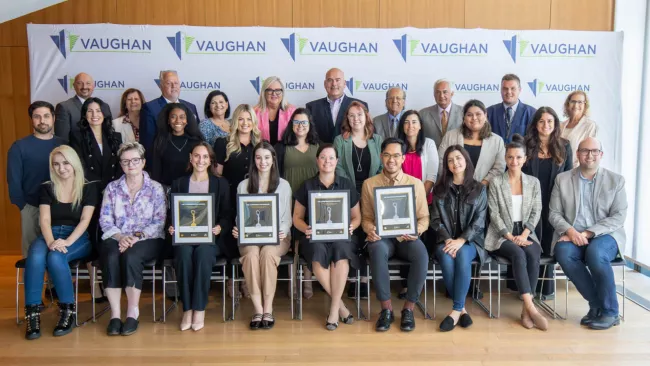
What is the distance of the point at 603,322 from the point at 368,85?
3305 millimetres

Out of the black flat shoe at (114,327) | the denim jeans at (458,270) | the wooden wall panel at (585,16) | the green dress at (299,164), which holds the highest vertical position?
the wooden wall panel at (585,16)

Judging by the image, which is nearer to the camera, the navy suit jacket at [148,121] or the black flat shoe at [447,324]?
the black flat shoe at [447,324]

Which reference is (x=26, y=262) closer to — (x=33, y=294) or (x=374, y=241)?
(x=33, y=294)

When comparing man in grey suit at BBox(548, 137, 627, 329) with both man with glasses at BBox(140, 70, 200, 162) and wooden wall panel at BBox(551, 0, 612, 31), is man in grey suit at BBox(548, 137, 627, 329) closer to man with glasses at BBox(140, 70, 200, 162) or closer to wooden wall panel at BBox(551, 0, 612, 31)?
wooden wall panel at BBox(551, 0, 612, 31)

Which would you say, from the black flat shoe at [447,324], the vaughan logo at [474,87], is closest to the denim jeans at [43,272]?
the black flat shoe at [447,324]

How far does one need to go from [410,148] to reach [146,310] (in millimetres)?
2721

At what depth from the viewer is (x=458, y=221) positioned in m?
4.46

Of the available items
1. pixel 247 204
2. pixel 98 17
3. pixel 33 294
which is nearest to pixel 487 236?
pixel 247 204

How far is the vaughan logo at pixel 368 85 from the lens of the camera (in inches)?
239

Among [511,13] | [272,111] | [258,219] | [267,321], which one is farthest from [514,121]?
[267,321]

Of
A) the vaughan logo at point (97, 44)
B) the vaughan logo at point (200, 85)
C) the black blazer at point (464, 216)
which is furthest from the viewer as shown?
the vaughan logo at point (200, 85)

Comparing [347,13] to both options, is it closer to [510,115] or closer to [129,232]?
[510,115]

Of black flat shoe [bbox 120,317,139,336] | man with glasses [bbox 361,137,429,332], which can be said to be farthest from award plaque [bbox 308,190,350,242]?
black flat shoe [bbox 120,317,139,336]

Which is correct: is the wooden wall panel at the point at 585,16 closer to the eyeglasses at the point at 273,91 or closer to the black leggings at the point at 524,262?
the black leggings at the point at 524,262
